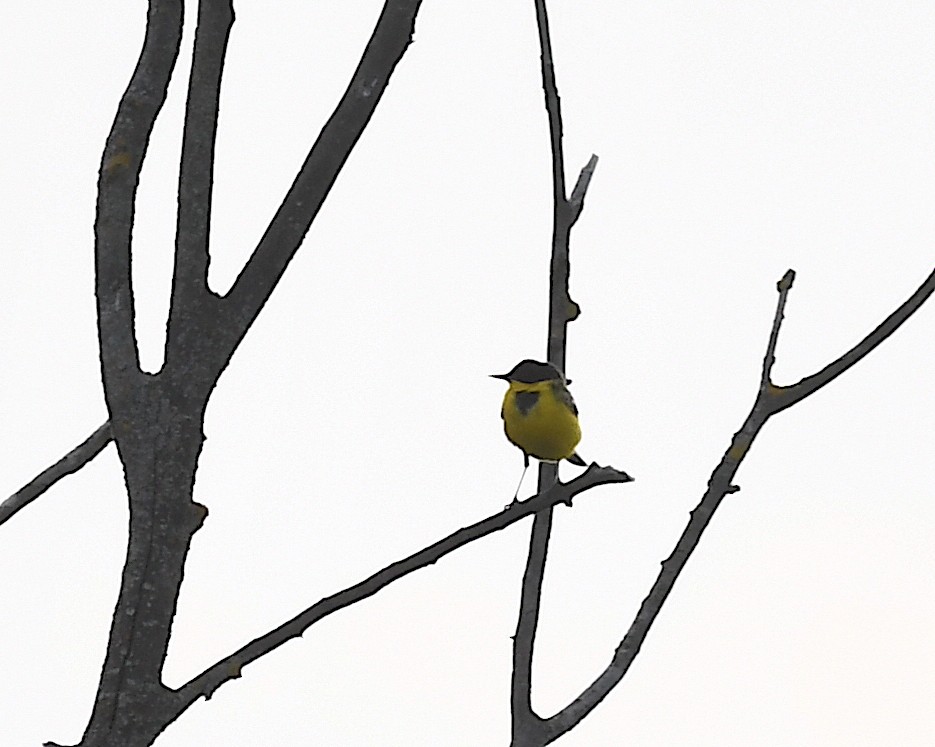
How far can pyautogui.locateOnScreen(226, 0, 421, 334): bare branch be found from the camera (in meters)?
2.39

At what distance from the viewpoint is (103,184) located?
244 centimetres

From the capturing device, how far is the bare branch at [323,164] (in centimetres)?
239

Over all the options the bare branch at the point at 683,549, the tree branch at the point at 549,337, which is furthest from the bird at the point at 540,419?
the bare branch at the point at 683,549

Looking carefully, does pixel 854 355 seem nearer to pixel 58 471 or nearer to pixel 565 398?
pixel 58 471

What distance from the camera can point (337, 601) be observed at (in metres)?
2.33

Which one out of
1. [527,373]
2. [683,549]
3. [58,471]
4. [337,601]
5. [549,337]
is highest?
[527,373]

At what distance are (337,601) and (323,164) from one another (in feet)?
2.53

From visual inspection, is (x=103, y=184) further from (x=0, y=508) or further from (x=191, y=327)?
(x=0, y=508)

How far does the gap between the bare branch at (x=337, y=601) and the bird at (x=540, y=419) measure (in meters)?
2.87

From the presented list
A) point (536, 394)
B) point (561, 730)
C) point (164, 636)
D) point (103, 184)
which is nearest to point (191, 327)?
point (103, 184)

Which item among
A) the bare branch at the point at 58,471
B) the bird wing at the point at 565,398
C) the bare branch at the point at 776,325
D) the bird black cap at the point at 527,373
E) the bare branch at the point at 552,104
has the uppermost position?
the bird black cap at the point at 527,373

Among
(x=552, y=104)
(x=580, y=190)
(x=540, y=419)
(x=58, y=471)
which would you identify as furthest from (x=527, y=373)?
(x=58, y=471)

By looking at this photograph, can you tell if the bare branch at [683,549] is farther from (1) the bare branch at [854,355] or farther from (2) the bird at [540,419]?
(2) the bird at [540,419]

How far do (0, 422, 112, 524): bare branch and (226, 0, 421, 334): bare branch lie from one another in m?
0.63
